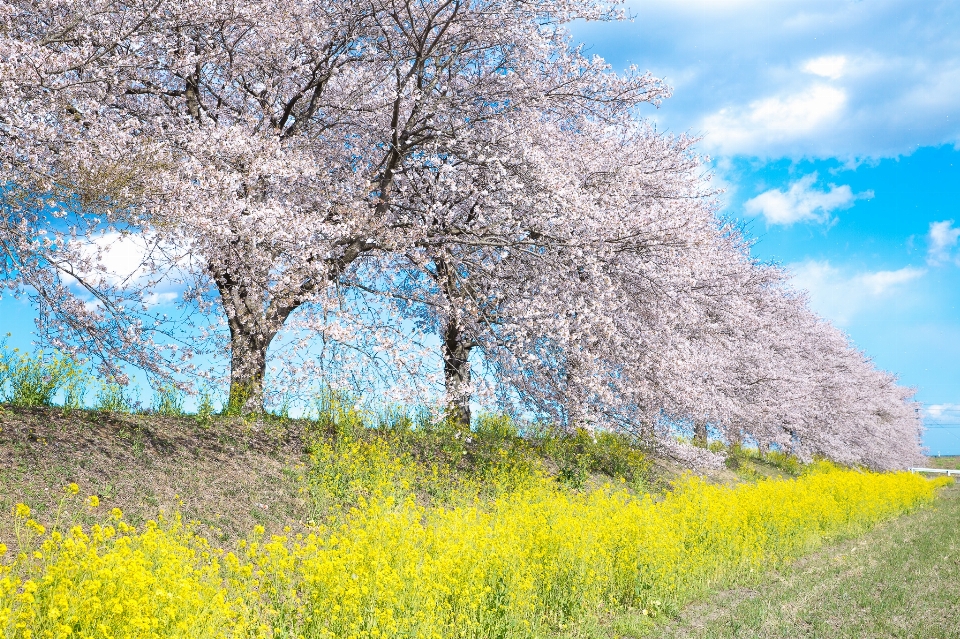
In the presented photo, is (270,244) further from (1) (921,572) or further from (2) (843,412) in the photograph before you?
(2) (843,412)

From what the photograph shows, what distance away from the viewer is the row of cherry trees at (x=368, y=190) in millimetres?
8758

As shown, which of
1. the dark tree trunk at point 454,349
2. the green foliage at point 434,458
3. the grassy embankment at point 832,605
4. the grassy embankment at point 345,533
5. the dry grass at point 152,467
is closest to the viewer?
the grassy embankment at point 345,533

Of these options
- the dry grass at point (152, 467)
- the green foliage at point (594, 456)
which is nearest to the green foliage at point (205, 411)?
the dry grass at point (152, 467)

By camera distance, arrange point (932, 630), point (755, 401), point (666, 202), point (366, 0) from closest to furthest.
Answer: point (932, 630)
point (366, 0)
point (666, 202)
point (755, 401)

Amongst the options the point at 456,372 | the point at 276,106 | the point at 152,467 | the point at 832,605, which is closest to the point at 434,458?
the point at 456,372

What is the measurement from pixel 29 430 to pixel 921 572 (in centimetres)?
1364

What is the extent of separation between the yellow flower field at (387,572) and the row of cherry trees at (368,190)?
10.4 ft

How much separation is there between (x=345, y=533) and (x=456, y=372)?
23.7ft

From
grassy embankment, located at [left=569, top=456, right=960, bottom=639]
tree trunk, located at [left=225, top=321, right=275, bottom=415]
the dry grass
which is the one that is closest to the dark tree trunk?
the dry grass

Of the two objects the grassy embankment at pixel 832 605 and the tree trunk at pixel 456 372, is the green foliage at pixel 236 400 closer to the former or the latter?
the tree trunk at pixel 456 372

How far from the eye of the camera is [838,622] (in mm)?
7547

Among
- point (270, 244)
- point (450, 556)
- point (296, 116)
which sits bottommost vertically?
point (450, 556)

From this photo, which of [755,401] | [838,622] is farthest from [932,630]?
[755,401]

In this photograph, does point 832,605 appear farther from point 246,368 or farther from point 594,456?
point 246,368
